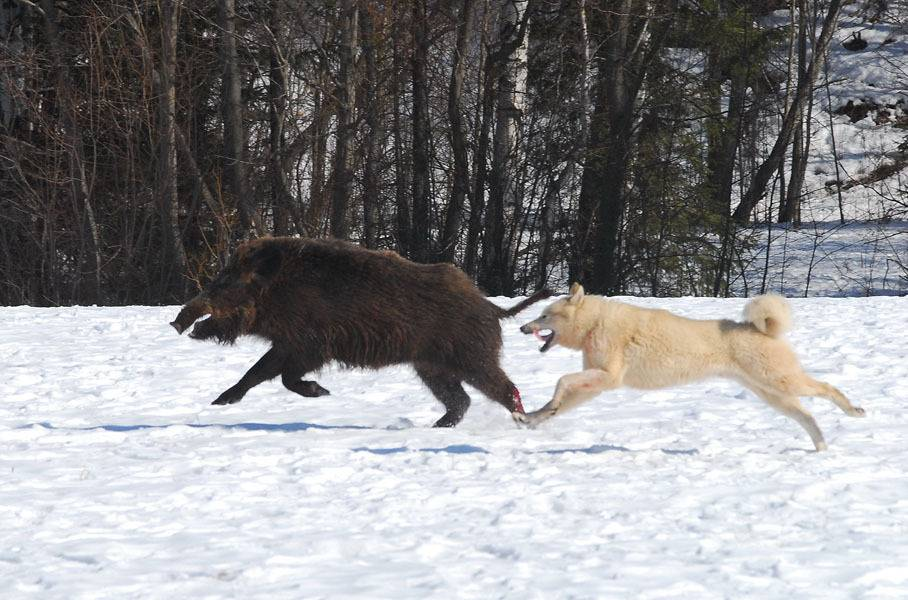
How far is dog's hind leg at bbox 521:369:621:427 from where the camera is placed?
21.6ft

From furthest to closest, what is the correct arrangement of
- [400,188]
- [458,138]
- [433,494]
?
[400,188], [458,138], [433,494]

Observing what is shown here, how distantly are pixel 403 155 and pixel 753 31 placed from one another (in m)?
8.12

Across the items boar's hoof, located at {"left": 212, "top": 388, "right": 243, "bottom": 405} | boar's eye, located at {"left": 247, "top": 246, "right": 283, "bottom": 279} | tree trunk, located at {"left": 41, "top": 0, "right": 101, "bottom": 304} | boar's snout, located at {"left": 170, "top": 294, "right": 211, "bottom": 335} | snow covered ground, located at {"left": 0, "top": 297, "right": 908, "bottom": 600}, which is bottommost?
snow covered ground, located at {"left": 0, "top": 297, "right": 908, "bottom": 600}

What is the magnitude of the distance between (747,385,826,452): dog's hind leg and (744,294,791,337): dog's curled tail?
33 centimetres

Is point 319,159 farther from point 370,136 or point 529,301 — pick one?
point 529,301

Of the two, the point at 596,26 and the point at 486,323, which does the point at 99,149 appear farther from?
the point at 486,323

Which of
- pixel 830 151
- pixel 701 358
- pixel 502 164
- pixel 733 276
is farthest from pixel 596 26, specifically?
pixel 701 358

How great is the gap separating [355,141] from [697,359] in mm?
13867

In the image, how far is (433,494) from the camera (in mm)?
5539

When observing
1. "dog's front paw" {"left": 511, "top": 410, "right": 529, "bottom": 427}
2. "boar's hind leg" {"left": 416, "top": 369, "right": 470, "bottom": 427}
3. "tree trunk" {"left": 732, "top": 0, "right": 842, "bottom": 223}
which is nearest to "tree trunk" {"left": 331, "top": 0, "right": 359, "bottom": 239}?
"tree trunk" {"left": 732, "top": 0, "right": 842, "bottom": 223}

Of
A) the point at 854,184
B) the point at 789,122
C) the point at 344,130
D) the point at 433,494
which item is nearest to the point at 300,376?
the point at 433,494

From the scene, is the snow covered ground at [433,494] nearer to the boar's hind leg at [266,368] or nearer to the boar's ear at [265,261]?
the boar's hind leg at [266,368]

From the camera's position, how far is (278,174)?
62.8ft

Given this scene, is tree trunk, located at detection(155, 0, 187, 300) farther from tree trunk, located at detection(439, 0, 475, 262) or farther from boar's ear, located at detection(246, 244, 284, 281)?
boar's ear, located at detection(246, 244, 284, 281)
